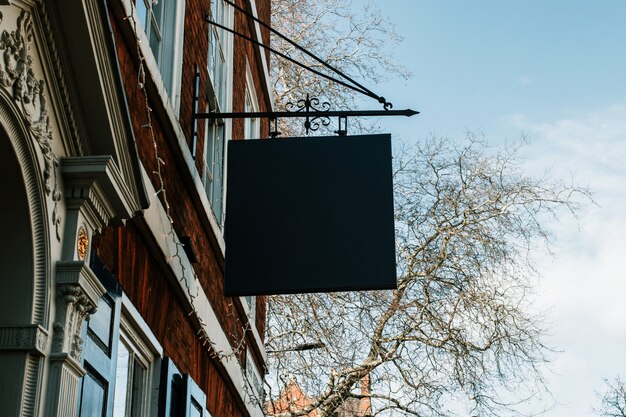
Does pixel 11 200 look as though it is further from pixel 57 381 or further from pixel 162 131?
pixel 162 131

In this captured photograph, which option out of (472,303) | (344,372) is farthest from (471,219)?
(344,372)

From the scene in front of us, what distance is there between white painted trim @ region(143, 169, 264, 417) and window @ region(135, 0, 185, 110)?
1.15m

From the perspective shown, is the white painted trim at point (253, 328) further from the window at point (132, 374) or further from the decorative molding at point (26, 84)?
the decorative molding at point (26, 84)

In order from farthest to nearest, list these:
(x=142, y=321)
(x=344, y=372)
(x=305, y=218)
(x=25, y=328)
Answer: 1. (x=344, y=372)
2. (x=305, y=218)
3. (x=142, y=321)
4. (x=25, y=328)

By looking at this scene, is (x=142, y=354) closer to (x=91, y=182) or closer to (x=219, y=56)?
(x=91, y=182)

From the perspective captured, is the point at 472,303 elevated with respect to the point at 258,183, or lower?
elevated

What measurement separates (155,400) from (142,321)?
0.73 meters

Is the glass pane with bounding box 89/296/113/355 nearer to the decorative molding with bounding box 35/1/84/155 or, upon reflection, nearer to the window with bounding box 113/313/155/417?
the window with bounding box 113/313/155/417

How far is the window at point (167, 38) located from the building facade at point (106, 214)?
1cm

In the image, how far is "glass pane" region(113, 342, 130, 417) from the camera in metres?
6.71

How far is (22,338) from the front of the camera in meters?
4.77

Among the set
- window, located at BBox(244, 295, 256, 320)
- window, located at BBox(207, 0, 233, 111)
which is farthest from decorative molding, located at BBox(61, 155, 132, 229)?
window, located at BBox(244, 295, 256, 320)

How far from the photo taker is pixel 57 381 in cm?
489

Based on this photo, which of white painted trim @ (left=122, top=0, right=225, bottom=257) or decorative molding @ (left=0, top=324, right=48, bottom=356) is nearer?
decorative molding @ (left=0, top=324, right=48, bottom=356)
